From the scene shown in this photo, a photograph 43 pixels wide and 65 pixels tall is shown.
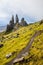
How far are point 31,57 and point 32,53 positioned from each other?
472 cm

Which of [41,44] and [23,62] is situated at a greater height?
[41,44]

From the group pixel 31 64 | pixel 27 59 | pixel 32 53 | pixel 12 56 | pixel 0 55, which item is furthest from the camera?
pixel 0 55

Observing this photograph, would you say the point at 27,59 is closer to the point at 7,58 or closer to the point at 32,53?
the point at 32,53

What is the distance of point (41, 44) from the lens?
360 feet

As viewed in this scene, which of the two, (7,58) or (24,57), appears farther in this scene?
(7,58)

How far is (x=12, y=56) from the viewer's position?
107000mm

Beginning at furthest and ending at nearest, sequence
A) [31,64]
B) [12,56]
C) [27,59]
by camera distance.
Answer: [12,56] < [27,59] < [31,64]

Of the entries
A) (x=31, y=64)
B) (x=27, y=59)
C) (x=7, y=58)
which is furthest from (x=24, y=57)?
(x=7, y=58)

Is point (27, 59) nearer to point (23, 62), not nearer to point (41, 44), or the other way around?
point (23, 62)

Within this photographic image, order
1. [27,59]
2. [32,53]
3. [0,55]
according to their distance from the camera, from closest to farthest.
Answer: [27,59] < [32,53] < [0,55]

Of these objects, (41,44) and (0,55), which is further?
(0,55)

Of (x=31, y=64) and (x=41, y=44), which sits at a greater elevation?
(x=41, y=44)

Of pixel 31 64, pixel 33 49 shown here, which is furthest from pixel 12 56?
pixel 31 64

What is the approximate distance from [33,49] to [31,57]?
1078 centimetres
